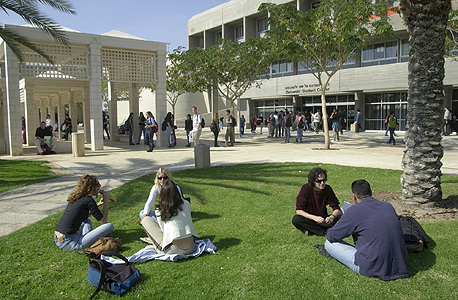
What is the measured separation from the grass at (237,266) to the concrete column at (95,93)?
416 inches

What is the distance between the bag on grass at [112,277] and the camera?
3594 mm

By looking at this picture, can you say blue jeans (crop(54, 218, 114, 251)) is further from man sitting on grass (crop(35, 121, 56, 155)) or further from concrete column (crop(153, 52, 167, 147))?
concrete column (crop(153, 52, 167, 147))

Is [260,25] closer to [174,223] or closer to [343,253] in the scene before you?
[174,223]

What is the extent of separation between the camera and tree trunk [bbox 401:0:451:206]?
6000 mm

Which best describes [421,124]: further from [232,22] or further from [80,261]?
[232,22]

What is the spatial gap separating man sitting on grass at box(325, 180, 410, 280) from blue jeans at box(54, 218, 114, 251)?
303 cm

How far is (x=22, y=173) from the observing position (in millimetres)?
10273

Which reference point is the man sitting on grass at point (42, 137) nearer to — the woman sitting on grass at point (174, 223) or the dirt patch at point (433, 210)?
the woman sitting on grass at point (174, 223)

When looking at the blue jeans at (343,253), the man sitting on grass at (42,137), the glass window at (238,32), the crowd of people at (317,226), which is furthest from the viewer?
the glass window at (238,32)

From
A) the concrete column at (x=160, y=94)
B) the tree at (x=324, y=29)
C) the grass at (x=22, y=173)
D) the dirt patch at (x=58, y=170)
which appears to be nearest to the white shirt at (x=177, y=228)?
the grass at (x=22, y=173)

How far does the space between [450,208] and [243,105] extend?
119 feet

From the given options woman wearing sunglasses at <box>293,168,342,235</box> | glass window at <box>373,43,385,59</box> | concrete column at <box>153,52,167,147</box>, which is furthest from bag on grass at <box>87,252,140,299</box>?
glass window at <box>373,43,385,59</box>

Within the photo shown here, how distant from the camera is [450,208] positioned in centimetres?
605

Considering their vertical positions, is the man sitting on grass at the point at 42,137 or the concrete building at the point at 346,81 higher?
the concrete building at the point at 346,81
